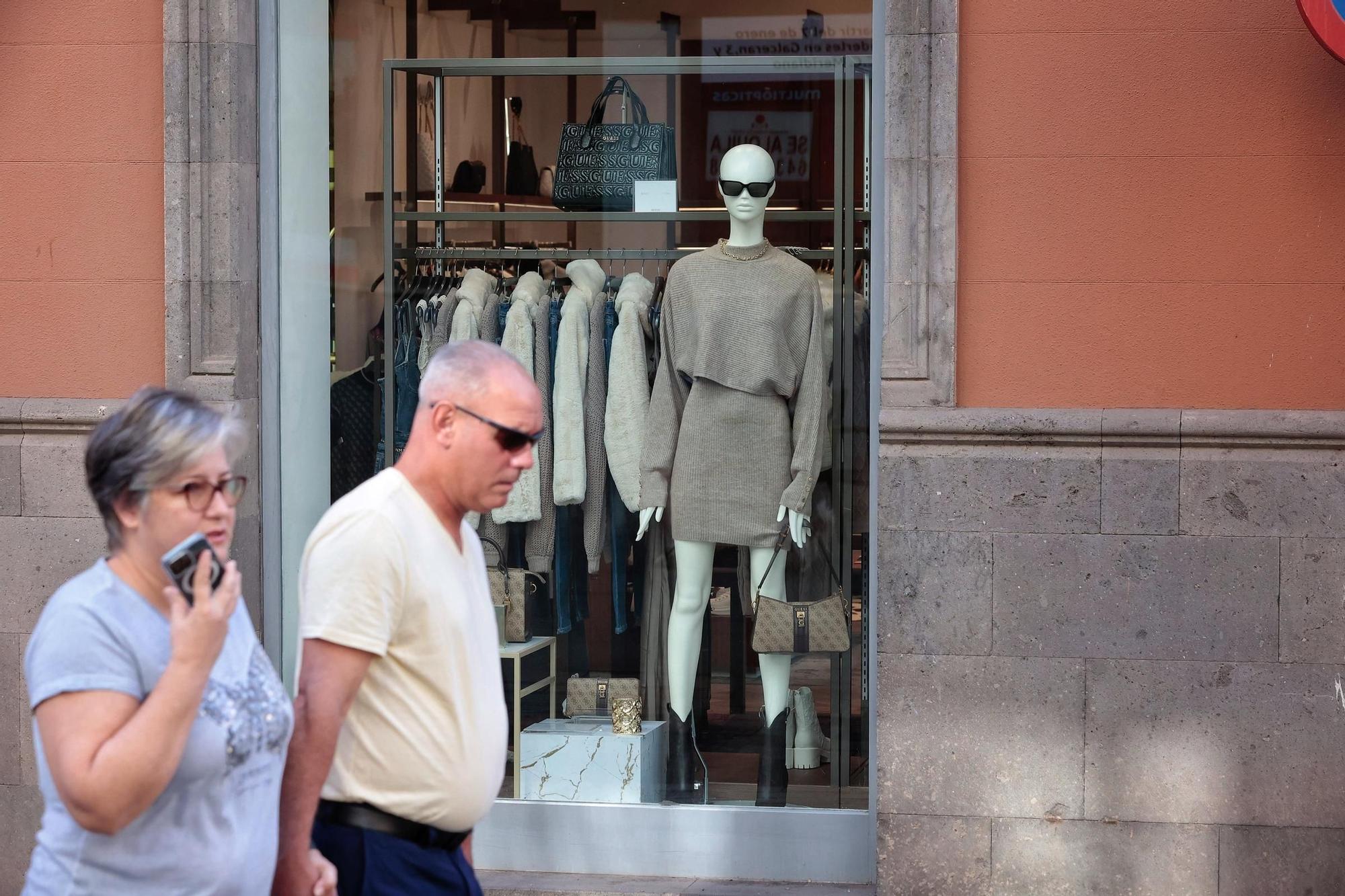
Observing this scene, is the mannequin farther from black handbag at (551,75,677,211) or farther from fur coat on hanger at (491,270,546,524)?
fur coat on hanger at (491,270,546,524)

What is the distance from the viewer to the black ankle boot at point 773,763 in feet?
17.4

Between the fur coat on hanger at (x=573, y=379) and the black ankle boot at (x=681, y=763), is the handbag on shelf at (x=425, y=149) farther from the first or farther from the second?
the black ankle boot at (x=681, y=763)

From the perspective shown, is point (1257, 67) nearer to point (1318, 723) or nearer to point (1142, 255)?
point (1142, 255)

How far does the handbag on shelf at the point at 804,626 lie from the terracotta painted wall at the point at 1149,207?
0.85m

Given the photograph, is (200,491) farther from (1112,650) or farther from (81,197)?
(81,197)

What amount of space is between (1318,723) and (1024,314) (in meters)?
1.47

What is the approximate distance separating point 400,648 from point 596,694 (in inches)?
124

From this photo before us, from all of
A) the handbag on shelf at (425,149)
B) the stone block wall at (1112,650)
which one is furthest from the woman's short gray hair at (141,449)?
the handbag on shelf at (425,149)

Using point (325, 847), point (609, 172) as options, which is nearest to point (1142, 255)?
point (609, 172)

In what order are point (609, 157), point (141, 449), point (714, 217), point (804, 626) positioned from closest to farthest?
point (141, 449) < point (804, 626) < point (714, 217) < point (609, 157)

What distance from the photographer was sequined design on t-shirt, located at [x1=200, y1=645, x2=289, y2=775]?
2.18 meters

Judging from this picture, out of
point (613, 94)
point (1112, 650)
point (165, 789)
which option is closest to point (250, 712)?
point (165, 789)

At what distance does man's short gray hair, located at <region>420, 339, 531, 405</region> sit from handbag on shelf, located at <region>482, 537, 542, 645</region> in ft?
9.71

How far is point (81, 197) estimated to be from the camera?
5.23 metres
